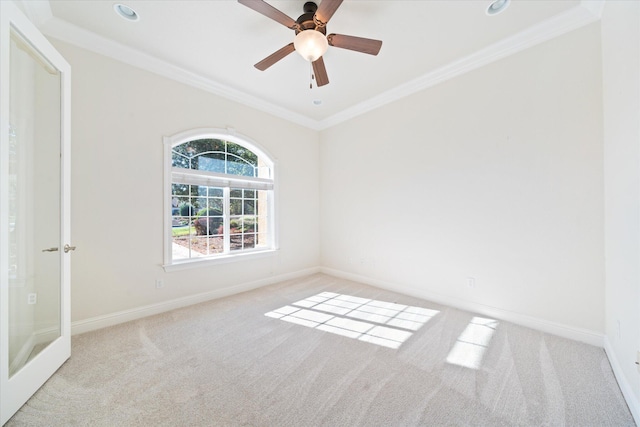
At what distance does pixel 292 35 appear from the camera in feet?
7.99

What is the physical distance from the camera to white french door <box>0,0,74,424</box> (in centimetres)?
166

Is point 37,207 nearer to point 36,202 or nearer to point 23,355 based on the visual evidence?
point 36,202

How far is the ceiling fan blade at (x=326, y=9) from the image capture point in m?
1.74

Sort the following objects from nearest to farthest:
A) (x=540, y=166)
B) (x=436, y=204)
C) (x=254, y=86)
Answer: (x=540, y=166)
(x=436, y=204)
(x=254, y=86)

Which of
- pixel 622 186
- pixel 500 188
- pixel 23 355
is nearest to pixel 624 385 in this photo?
pixel 622 186

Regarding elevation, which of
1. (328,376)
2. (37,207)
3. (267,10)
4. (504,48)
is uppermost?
(504,48)

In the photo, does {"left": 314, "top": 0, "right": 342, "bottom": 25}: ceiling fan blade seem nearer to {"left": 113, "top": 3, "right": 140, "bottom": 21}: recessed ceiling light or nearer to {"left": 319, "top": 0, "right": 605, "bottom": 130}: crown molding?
{"left": 113, "top": 3, "right": 140, "bottom": 21}: recessed ceiling light

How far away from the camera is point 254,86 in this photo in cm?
335

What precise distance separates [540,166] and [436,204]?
105 centimetres

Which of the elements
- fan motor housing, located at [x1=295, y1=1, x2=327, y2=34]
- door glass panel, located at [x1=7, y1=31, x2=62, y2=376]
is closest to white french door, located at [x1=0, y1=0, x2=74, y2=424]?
door glass panel, located at [x1=7, y1=31, x2=62, y2=376]

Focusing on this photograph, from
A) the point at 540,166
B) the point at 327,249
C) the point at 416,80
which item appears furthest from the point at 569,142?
the point at 327,249

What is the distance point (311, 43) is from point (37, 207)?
263cm

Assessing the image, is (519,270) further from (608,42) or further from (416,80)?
(416,80)

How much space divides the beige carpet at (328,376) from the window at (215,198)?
3.41 ft
